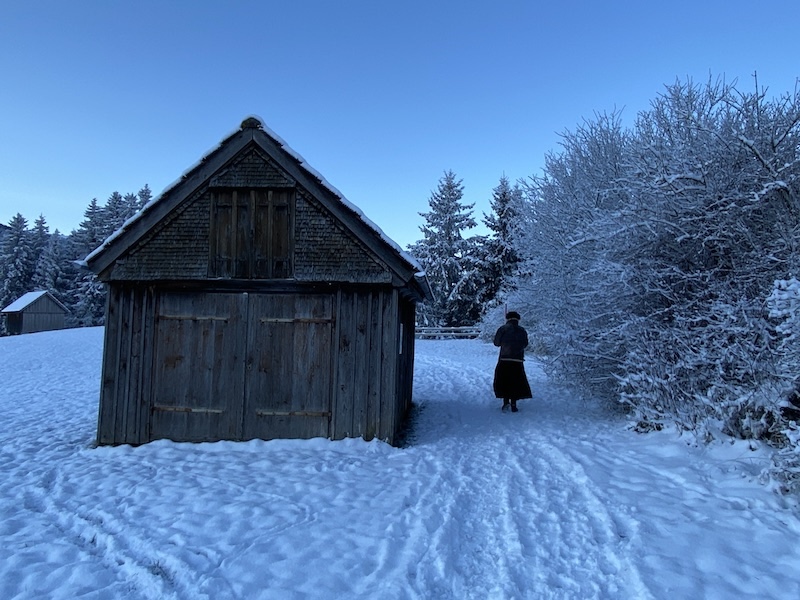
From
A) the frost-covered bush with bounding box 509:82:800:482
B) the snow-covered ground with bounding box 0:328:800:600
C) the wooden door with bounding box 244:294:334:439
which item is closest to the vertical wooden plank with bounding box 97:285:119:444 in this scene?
the snow-covered ground with bounding box 0:328:800:600

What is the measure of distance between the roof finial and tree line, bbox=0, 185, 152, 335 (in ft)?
147

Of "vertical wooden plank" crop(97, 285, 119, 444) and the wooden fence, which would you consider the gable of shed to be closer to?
"vertical wooden plank" crop(97, 285, 119, 444)

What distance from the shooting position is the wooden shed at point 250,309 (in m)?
7.49

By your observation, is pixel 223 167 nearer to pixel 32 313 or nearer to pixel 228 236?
pixel 228 236

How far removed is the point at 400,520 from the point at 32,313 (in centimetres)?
4476

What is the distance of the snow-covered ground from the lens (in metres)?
3.57

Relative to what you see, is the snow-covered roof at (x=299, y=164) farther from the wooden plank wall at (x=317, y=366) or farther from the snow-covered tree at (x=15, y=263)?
the snow-covered tree at (x=15, y=263)

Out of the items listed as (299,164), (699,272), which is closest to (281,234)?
(299,164)

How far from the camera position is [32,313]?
38.4 meters

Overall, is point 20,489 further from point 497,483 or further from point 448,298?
point 448,298

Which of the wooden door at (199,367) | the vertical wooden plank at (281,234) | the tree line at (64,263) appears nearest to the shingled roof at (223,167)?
the vertical wooden plank at (281,234)

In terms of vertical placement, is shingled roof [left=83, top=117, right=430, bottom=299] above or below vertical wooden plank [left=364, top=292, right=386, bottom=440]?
above

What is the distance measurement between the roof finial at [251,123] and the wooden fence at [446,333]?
84.6ft

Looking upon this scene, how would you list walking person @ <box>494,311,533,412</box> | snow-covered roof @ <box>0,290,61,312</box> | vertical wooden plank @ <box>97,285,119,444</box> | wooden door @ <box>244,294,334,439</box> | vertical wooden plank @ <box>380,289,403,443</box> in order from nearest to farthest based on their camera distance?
vertical wooden plank @ <box>380,289,403,443</box>
wooden door @ <box>244,294,334,439</box>
vertical wooden plank @ <box>97,285,119,444</box>
walking person @ <box>494,311,533,412</box>
snow-covered roof @ <box>0,290,61,312</box>
